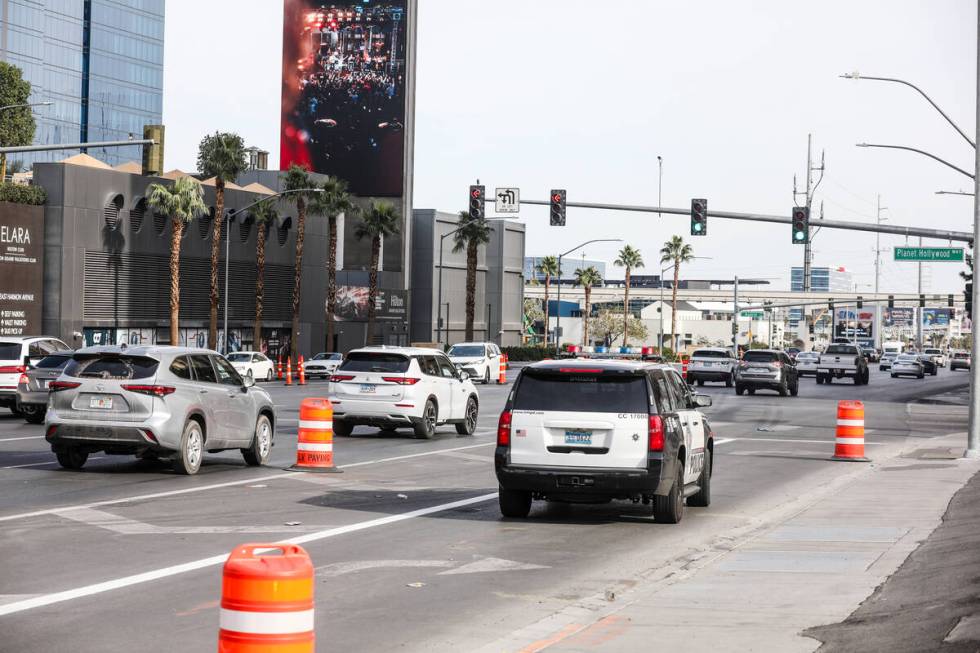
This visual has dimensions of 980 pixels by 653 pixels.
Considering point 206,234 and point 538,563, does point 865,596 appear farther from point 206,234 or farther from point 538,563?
point 206,234

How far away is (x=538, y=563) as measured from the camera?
11688 mm

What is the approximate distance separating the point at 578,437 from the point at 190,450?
21.9 ft

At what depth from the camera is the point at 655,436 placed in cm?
1388

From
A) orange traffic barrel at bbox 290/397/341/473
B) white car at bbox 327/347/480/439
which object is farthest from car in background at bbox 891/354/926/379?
orange traffic barrel at bbox 290/397/341/473

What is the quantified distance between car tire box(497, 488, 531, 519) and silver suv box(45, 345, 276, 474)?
5.55 metres

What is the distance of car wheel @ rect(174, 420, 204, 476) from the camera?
1817 centimetres

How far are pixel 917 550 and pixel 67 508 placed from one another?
28.7ft

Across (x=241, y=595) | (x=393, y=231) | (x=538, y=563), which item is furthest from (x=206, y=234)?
(x=241, y=595)

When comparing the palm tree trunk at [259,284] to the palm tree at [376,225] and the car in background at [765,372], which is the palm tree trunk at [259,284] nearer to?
the palm tree at [376,225]

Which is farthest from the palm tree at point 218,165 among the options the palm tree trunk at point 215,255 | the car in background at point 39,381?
the car in background at point 39,381

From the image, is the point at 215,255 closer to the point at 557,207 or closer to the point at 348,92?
the point at 557,207

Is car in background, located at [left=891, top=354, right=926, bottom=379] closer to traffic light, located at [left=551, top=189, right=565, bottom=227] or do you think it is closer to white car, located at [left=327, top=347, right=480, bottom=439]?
traffic light, located at [left=551, top=189, right=565, bottom=227]

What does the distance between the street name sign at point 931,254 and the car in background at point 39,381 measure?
80.4ft

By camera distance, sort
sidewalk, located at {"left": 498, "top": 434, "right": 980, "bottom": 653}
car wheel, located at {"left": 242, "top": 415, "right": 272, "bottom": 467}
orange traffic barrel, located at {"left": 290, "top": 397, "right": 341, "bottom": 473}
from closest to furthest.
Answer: sidewalk, located at {"left": 498, "top": 434, "right": 980, "bottom": 653}, orange traffic barrel, located at {"left": 290, "top": 397, "right": 341, "bottom": 473}, car wheel, located at {"left": 242, "top": 415, "right": 272, "bottom": 467}
